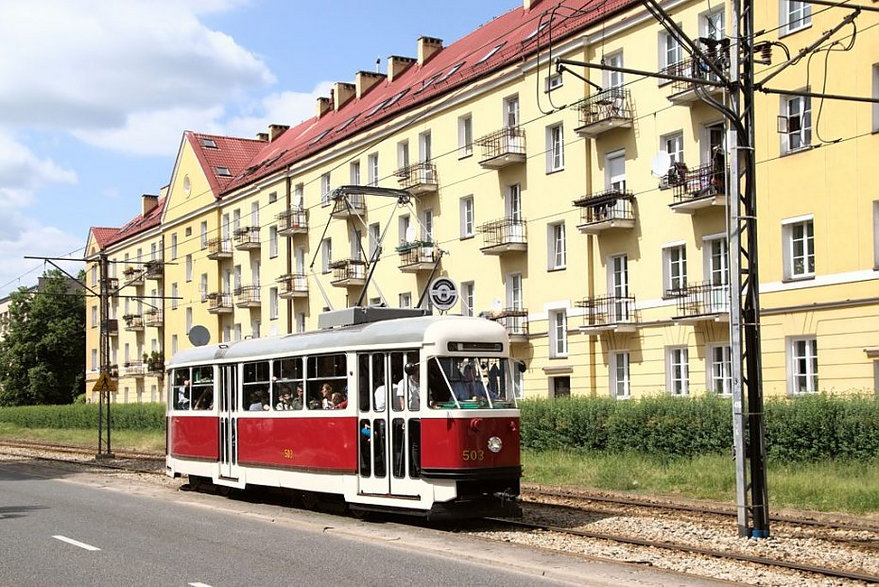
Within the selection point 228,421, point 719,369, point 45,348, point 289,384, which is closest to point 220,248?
point 45,348

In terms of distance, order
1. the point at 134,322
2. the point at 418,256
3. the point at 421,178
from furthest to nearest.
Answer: the point at 134,322 → the point at 421,178 → the point at 418,256

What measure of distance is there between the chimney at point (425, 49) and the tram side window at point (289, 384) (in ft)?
109

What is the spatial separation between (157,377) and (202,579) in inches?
2303

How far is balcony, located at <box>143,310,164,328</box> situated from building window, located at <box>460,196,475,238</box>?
33918 millimetres

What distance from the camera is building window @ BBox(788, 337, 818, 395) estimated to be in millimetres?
26922

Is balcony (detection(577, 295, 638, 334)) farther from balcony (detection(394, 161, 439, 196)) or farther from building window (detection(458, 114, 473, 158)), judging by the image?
balcony (detection(394, 161, 439, 196))

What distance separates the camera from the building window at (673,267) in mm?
30828

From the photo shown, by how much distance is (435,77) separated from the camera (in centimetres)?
4450

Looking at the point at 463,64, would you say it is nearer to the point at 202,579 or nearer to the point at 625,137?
the point at 625,137

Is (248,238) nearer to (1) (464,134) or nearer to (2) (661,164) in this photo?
(1) (464,134)

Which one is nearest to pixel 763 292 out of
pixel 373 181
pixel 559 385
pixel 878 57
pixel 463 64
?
pixel 878 57

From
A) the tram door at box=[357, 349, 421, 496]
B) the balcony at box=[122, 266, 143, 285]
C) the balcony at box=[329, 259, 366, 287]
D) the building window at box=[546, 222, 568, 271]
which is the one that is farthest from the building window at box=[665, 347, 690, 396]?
the balcony at box=[122, 266, 143, 285]

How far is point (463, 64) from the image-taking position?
1679 inches

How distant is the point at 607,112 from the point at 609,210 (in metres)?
2.79
